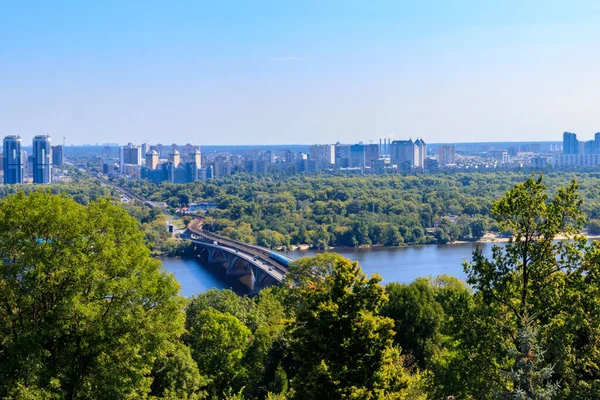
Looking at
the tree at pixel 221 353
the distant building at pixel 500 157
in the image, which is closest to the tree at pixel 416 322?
the tree at pixel 221 353

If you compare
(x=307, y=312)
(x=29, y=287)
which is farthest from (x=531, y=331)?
(x=29, y=287)

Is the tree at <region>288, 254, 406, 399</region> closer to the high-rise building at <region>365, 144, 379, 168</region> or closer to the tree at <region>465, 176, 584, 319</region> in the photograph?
the tree at <region>465, 176, 584, 319</region>

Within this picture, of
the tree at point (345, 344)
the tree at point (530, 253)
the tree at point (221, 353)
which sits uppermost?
the tree at point (530, 253)

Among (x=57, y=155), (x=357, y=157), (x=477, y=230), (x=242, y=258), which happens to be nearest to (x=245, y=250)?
(x=242, y=258)

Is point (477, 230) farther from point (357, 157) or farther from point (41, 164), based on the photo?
point (357, 157)

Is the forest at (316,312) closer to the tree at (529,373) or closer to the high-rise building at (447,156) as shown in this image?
the tree at (529,373)

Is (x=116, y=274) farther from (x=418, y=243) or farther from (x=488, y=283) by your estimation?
A: (x=418, y=243)

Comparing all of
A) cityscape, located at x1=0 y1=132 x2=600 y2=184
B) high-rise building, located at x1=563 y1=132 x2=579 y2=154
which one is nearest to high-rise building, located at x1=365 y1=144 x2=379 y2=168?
cityscape, located at x1=0 y1=132 x2=600 y2=184
